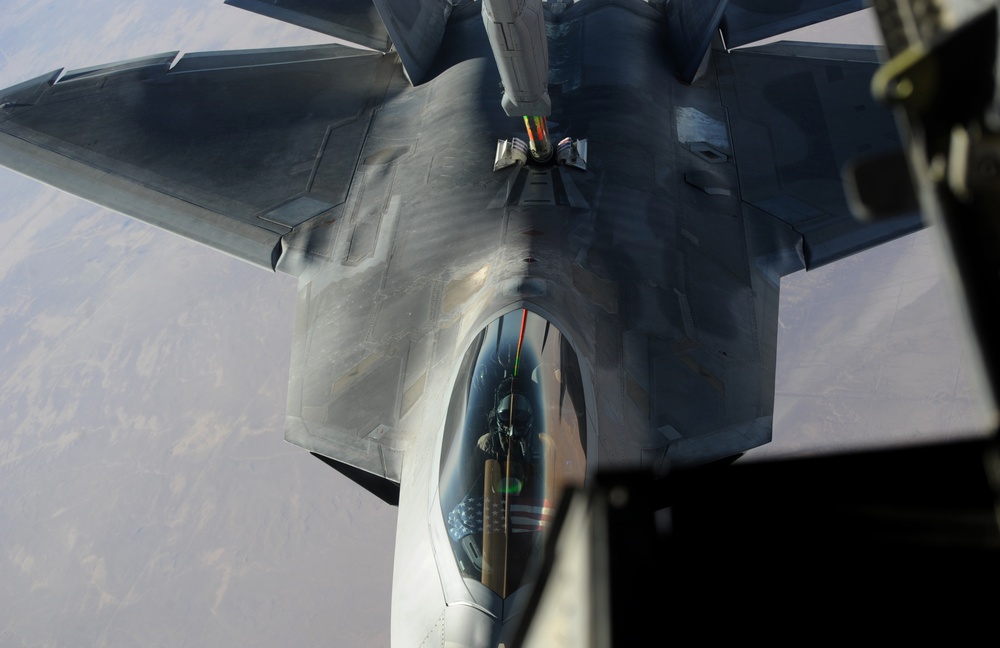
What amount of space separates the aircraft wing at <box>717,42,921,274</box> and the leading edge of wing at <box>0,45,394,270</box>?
694 cm

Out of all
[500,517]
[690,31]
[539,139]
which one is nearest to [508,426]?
[500,517]

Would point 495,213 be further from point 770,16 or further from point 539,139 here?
point 770,16

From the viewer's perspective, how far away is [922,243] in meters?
49.8

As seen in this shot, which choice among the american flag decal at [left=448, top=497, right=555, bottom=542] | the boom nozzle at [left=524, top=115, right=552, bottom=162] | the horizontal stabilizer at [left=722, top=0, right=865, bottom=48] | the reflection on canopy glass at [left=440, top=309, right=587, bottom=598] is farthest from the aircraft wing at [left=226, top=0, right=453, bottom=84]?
the american flag decal at [left=448, top=497, right=555, bottom=542]

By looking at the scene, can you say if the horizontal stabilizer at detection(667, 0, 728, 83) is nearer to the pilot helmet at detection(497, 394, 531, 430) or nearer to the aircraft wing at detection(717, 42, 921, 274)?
the aircraft wing at detection(717, 42, 921, 274)

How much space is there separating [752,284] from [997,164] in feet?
31.8

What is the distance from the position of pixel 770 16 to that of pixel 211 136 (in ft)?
35.0

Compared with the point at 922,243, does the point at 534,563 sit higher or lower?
lower

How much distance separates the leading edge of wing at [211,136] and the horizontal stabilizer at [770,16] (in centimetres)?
673

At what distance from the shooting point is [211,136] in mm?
14023

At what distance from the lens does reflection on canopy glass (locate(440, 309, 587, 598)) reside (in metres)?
6.67

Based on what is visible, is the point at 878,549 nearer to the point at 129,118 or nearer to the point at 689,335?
the point at 689,335

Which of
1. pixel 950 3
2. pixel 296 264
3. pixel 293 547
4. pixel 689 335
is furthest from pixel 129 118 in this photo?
pixel 293 547

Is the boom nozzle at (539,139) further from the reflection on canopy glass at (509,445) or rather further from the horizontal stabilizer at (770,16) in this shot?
the horizontal stabilizer at (770,16)
